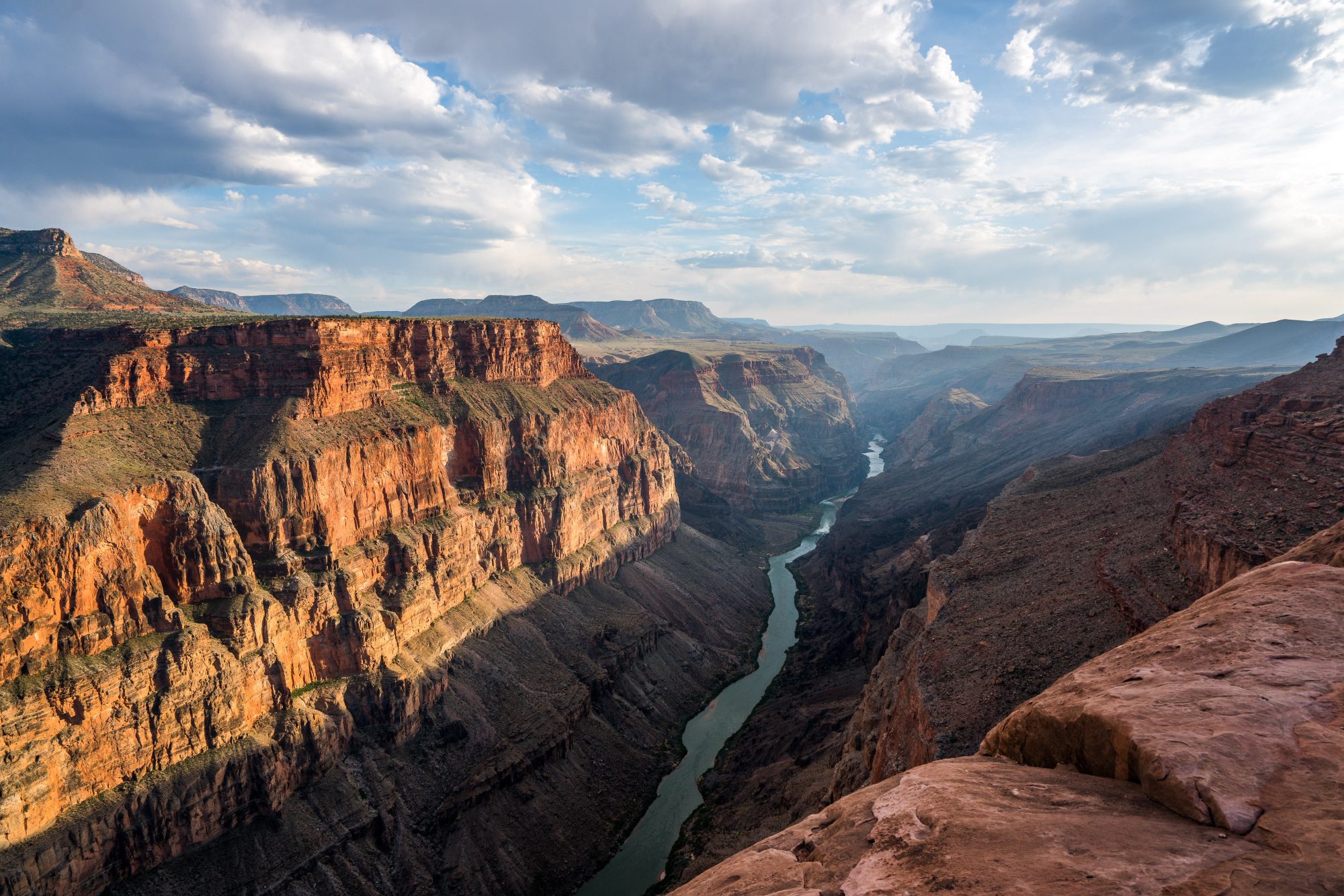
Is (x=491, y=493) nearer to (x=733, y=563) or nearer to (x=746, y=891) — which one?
(x=733, y=563)

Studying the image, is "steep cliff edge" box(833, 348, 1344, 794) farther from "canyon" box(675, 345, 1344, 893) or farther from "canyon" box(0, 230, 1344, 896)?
"canyon" box(0, 230, 1344, 896)

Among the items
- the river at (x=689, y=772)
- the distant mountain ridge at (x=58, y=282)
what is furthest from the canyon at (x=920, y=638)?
the distant mountain ridge at (x=58, y=282)

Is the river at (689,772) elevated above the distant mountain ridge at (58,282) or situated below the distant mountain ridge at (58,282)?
below

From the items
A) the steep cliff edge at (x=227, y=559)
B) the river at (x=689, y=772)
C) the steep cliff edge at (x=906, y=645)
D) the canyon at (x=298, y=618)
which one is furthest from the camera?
the river at (x=689, y=772)

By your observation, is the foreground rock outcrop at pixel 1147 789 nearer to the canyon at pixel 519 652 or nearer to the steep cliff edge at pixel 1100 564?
the canyon at pixel 519 652

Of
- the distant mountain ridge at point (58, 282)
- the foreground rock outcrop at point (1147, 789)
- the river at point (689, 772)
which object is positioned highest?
the distant mountain ridge at point (58, 282)

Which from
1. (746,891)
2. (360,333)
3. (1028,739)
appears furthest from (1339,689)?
(360,333)

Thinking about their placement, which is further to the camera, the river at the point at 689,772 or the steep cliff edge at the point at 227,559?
the river at the point at 689,772
